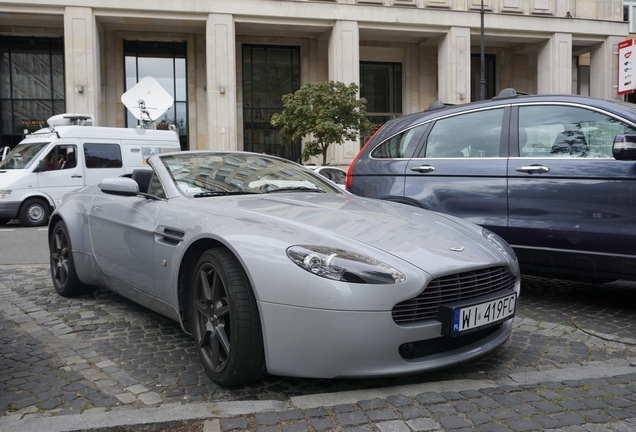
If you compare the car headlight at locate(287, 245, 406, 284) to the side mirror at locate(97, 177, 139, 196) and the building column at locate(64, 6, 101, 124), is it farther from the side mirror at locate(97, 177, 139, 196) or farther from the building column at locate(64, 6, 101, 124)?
the building column at locate(64, 6, 101, 124)

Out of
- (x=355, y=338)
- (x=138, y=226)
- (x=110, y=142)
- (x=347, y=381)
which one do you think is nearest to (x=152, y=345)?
(x=138, y=226)

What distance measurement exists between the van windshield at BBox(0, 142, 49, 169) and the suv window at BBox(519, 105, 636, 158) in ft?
39.9

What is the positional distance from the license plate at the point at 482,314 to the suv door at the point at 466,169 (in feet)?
5.73

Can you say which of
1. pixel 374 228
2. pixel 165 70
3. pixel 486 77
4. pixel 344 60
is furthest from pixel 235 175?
pixel 486 77

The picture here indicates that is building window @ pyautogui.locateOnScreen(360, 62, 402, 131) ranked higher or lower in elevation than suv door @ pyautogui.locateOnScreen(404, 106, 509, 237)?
higher

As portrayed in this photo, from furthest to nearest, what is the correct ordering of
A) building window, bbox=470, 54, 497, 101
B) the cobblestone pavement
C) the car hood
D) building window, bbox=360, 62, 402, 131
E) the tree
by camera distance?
1. building window, bbox=470, 54, 497, 101
2. building window, bbox=360, 62, 402, 131
3. the tree
4. the car hood
5. the cobblestone pavement

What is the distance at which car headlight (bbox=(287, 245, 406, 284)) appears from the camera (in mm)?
2654

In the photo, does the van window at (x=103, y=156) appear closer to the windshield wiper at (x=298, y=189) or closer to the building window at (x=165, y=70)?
the windshield wiper at (x=298, y=189)

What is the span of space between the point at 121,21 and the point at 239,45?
5.91 meters

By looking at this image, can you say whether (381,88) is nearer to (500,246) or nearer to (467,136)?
(467,136)

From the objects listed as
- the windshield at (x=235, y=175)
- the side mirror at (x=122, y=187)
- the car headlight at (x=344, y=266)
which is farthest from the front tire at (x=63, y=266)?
the car headlight at (x=344, y=266)

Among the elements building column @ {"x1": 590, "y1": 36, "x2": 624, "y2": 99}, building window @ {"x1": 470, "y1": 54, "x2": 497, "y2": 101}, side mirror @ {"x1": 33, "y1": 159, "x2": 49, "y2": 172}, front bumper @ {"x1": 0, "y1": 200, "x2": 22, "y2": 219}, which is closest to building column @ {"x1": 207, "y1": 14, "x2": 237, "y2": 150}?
side mirror @ {"x1": 33, "y1": 159, "x2": 49, "y2": 172}

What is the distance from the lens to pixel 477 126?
17.0ft

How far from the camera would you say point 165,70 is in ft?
97.1
